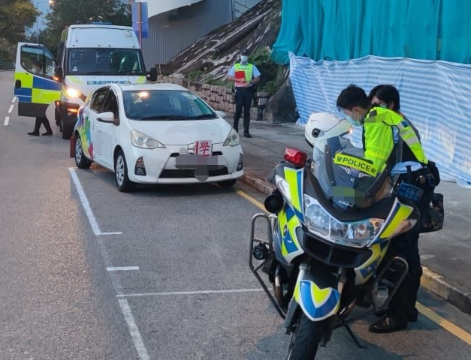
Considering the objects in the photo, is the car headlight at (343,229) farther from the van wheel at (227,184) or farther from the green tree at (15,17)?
the green tree at (15,17)

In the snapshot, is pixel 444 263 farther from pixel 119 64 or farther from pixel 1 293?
pixel 119 64

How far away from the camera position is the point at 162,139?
9.66 metres

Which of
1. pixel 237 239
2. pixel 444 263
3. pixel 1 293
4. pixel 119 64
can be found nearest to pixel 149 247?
pixel 237 239

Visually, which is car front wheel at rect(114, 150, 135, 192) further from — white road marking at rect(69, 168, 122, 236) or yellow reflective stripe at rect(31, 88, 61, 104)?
yellow reflective stripe at rect(31, 88, 61, 104)

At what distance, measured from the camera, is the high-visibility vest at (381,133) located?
4582 millimetres

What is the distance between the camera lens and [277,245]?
4.60m

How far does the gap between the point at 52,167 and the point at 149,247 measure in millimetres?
5685

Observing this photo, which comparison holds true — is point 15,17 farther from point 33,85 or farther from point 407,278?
point 407,278

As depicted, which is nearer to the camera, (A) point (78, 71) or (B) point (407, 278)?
(B) point (407, 278)

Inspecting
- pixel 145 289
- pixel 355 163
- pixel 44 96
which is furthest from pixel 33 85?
pixel 355 163

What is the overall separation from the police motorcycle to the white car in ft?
16.8

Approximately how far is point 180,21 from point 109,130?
2766 centimetres

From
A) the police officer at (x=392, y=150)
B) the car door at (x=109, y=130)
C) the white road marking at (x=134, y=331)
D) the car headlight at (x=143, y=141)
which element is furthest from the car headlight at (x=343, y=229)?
the car door at (x=109, y=130)

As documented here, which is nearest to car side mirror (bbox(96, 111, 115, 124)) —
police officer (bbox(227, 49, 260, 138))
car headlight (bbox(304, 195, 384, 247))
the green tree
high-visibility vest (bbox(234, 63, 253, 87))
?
police officer (bbox(227, 49, 260, 138))
